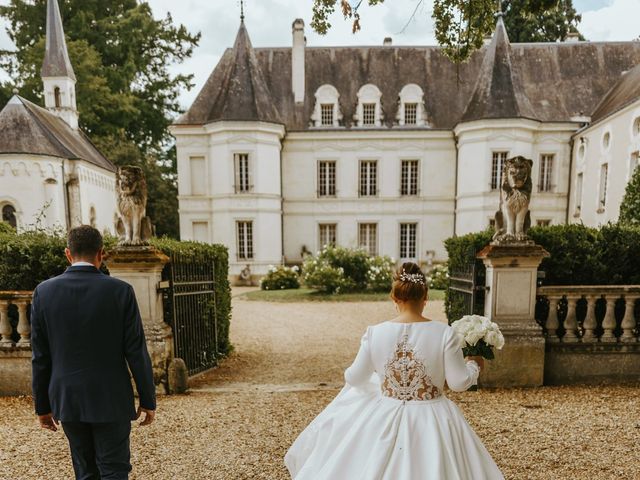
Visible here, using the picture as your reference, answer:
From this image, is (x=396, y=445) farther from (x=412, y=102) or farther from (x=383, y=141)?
(x=412, y=102)

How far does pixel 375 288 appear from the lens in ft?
49.0

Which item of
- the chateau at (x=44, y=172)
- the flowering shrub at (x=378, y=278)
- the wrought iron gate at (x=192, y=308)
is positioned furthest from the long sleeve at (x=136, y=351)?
the chateau at (x=44, y=172)

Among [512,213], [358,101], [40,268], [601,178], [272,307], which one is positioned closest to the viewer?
[512,213]

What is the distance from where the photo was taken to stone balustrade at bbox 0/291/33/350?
15.8ft

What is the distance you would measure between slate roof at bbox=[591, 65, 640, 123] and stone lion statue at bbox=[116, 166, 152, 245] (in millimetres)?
16911

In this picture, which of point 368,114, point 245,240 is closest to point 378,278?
point 245,240

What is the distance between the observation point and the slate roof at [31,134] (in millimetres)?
18125

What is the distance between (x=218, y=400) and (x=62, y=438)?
1573 millimetres

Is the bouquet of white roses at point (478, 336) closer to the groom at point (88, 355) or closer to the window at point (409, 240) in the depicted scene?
the groom at point (88, 355)

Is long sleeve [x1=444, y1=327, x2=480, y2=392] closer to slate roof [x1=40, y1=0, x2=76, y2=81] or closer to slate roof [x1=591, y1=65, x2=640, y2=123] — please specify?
slate roof [x1=591, y1=65, x2=640, y2=123]

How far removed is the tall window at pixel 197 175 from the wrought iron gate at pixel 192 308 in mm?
13661

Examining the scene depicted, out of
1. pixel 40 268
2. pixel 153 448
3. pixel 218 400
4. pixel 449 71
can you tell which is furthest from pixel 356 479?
pixel 449 71

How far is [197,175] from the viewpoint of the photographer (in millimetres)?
19156

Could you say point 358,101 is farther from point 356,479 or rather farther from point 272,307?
point 356,479
